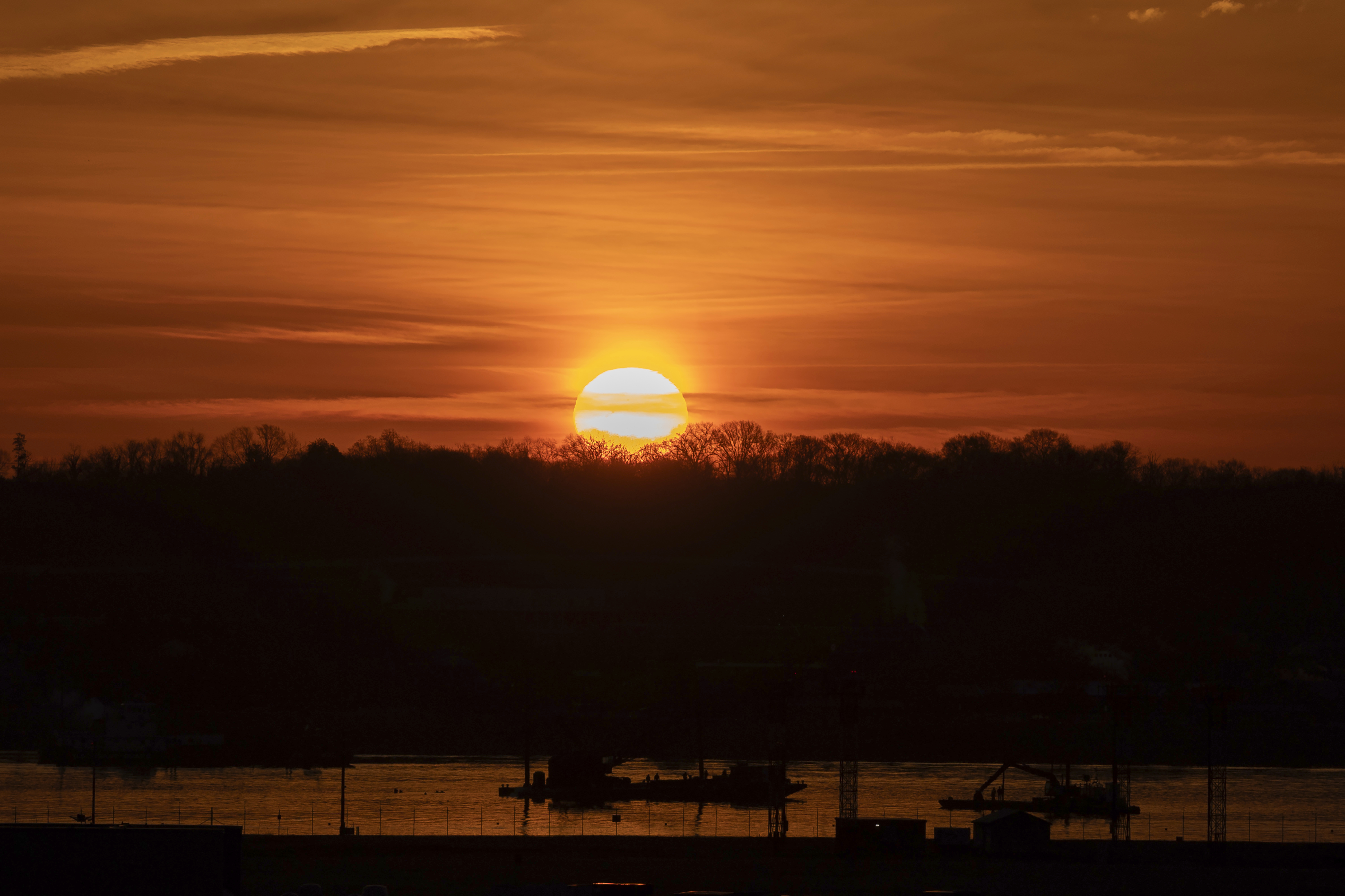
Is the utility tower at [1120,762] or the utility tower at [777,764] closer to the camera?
the utility tower at [777,764]

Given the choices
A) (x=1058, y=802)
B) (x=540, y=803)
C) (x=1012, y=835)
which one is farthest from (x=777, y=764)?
(x=1012, y=835)

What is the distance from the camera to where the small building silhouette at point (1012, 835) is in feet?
147

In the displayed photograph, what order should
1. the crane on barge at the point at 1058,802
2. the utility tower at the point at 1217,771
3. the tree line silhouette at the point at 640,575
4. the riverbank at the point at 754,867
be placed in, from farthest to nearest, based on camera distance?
the tree line silhouette at the point at 640,575 < the crane on barge at the point at 1058,802 < the utility tower at the point at 1217,771 < the riverbank at the point at 754,867

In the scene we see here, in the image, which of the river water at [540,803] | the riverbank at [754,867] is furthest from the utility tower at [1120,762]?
the riverbank at [754,867]

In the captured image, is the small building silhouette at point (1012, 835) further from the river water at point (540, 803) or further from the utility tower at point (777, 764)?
the river water at point (540, 803)

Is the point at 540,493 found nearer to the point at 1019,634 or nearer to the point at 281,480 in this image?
the point at 281,480

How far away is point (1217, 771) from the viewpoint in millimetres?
76625

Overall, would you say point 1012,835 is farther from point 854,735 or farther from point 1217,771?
point 1217,771

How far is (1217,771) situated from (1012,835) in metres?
36.2

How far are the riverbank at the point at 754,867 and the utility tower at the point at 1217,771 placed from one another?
279 cm

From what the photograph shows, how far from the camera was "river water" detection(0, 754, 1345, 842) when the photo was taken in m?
55.8

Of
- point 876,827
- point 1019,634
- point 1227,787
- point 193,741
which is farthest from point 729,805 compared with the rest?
point 1019,634

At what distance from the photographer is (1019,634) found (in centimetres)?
10981

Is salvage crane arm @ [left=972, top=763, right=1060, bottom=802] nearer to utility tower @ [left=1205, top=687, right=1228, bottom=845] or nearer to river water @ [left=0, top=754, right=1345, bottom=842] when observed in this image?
river water @ [left=0, top=754, right=1345, bottom=842]
